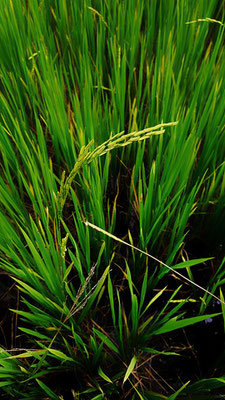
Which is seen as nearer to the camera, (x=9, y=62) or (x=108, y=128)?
(x=108, y=128)

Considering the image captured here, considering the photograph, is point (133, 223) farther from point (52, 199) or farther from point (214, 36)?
point (214, 36)

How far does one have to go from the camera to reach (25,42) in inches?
34.4

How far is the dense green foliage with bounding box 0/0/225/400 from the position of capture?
0.57m

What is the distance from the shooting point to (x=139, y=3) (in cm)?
94

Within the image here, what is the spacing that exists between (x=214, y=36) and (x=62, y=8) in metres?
0.48

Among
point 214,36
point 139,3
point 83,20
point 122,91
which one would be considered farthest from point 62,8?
point 214,36

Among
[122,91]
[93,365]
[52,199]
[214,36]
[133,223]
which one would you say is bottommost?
[93,365]

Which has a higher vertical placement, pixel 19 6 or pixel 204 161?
pixel 19 6

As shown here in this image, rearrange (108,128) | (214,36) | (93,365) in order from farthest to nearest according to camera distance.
Answer: (214,36), (108,128), (93,365)

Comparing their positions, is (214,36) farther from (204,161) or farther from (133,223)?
(133,223)

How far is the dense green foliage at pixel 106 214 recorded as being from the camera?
1.86ft

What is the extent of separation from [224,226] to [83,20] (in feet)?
2.27

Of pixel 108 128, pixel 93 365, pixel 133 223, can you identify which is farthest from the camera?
pixel 133 223

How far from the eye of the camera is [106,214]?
79cm
